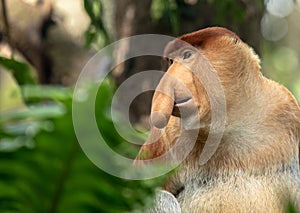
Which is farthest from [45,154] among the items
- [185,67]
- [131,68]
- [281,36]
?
[281,36]

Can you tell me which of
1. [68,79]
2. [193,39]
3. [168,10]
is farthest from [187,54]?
[68,79]

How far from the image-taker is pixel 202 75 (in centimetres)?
173

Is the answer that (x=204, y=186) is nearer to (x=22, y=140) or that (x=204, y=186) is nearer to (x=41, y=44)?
(x=22, y=140)

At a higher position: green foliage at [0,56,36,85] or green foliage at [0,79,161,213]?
green foliage at [0,79,161,213]

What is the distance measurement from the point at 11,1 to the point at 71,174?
328 cm

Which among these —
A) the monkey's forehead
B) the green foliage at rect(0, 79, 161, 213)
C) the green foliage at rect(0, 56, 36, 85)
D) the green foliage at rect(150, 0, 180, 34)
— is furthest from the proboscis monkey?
the green foliage at rect(0, 79, 161, 213)

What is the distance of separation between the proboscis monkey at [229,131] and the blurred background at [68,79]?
0.22 meters

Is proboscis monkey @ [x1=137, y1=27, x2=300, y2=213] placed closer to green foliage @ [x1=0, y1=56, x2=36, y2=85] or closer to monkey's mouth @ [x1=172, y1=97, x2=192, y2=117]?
monkey's mouth @ [x1=172, y1=97, x2=192, y2=117]

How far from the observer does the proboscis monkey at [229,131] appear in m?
1.70

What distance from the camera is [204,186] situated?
5.82ft

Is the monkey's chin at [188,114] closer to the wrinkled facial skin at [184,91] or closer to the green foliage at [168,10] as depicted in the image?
the wrinkled facial skin at [184,91]

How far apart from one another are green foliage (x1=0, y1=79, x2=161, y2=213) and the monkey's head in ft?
3.41

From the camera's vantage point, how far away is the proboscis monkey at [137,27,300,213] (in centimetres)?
170

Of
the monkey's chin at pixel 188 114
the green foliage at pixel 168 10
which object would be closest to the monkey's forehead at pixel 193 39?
the monkey's chin at pixel 188 114
